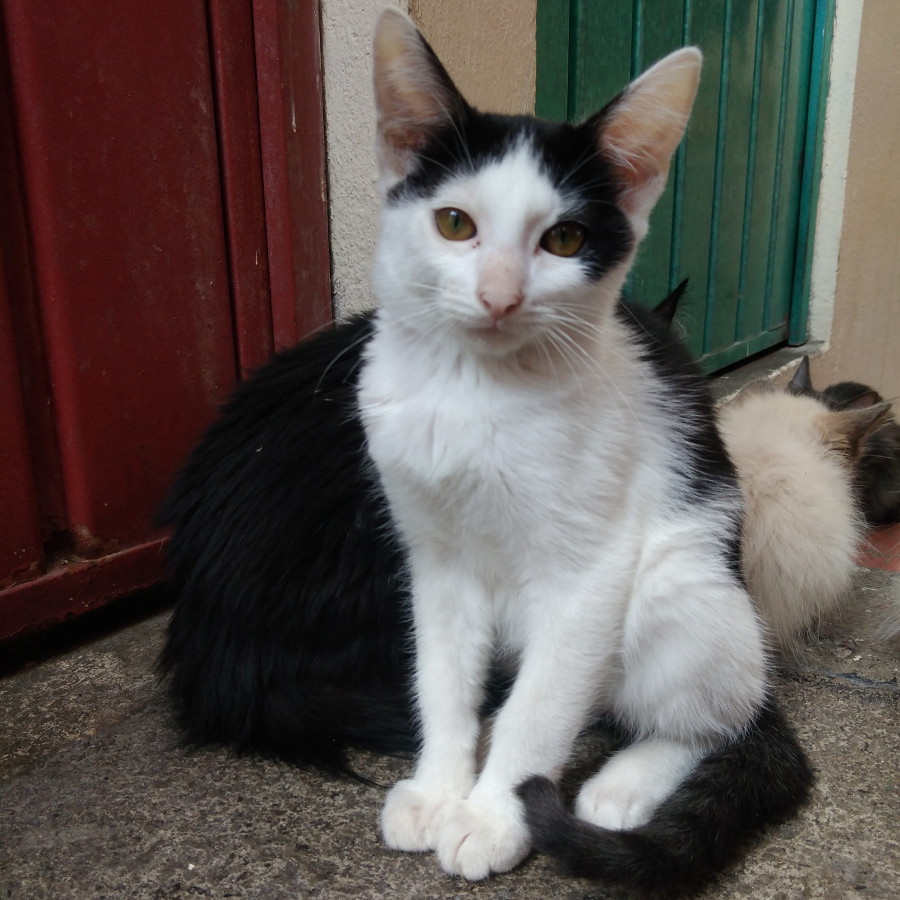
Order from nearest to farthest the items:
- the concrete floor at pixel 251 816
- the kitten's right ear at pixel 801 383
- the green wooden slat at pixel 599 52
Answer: the concrete floor at pixel 251 816 → the green wooden slat at pixel 599 52 → the kitten's right ear at pixel 801 383

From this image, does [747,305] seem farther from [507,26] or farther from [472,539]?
[472,539]

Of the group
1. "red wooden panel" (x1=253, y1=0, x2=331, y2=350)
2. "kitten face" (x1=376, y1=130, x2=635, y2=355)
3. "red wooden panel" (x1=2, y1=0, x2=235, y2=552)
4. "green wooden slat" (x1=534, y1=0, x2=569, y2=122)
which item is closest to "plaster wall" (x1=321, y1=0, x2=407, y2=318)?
"red wooden panel" (x1=253, y1=0, x2=331, y2=350)

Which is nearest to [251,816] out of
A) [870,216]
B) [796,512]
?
[796,512]

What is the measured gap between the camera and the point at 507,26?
1.94m

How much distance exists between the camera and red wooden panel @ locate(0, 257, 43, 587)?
60.4 inches

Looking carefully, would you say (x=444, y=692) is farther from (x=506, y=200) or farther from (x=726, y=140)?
(x=726, y=140)

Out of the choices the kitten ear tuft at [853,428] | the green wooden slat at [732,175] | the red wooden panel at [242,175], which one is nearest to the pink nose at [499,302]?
the red wooden panel at [242,175]

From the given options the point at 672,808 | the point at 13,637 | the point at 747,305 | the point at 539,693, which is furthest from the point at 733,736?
the point at 747,305

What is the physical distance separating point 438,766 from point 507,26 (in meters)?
1.59

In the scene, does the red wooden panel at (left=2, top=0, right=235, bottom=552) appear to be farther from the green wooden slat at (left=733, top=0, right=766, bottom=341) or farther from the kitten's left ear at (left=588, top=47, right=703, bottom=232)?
the green wooden slat at (left=733, top=0, right=766, bottom=341)

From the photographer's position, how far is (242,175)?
1829mm

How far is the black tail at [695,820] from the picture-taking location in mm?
986

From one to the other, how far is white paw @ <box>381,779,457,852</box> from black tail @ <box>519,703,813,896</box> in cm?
16

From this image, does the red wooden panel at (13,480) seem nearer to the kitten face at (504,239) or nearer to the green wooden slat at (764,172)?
the kitten face at (504,239)
